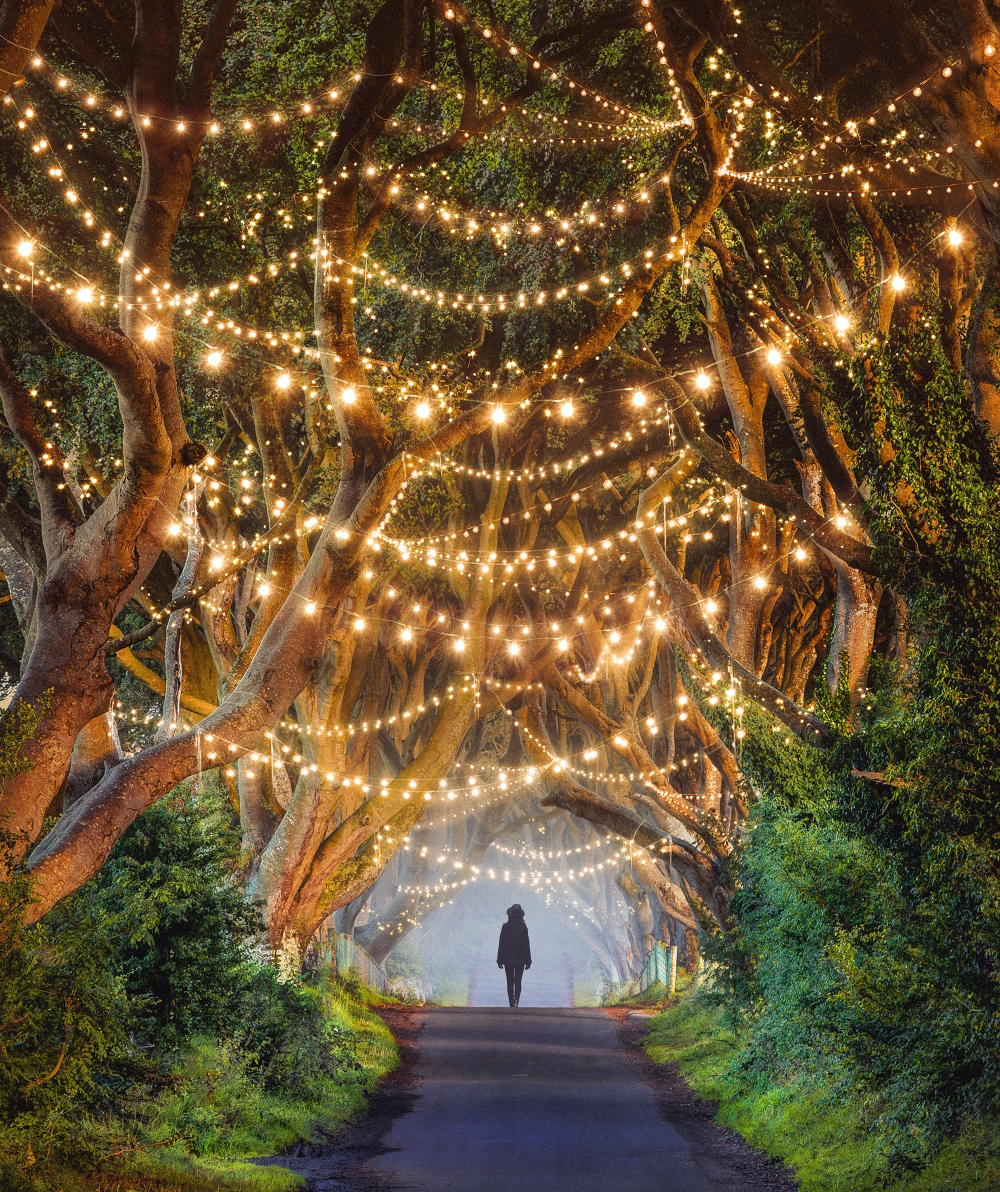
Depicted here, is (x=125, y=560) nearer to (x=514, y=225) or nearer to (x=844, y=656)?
(x=844, y=656)

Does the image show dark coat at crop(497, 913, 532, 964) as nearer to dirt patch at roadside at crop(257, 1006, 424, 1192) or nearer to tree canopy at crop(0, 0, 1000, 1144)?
tree canopy at crop(0, 0, 1000, 1144)

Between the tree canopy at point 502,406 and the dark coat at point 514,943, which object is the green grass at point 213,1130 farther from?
the dark coat at point 514,943

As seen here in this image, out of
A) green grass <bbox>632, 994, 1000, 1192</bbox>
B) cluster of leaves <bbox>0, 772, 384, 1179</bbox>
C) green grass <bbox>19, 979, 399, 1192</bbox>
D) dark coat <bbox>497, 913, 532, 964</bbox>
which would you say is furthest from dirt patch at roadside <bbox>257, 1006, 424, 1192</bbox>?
dark coat <bbox>497, 913, 532, 964</bbox>

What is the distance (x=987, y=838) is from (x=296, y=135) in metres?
10.0

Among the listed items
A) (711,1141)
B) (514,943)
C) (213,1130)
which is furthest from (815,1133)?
(514,943)

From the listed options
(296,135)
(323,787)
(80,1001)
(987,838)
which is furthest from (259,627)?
(987,838)

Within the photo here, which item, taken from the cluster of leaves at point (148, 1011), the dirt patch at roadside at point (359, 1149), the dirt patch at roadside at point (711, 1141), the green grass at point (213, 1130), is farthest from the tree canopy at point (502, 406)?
the dirt patch at roadside at point (359, 1149)

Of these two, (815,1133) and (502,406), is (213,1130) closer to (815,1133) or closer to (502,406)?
(815,1133)

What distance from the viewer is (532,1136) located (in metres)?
8.36

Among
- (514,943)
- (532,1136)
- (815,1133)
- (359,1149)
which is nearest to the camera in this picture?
(815,1133)

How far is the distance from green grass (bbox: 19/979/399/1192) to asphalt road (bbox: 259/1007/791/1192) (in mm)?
333

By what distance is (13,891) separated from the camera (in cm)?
547

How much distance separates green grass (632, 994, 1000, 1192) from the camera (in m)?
5.63

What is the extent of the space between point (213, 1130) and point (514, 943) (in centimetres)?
1270
